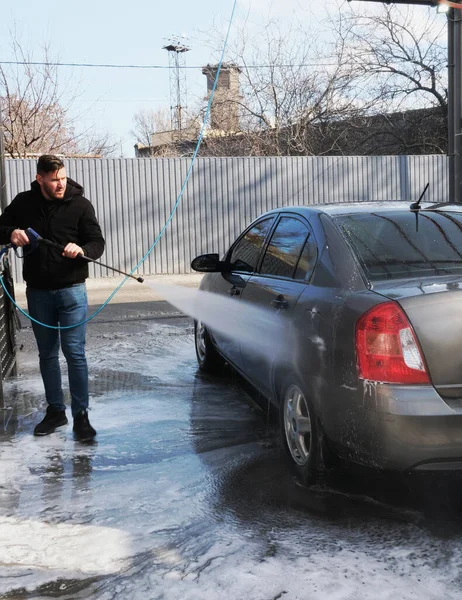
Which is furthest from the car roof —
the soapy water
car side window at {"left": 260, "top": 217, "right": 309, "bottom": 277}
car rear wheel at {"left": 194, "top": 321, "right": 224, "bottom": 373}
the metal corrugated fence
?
the metal corrugated fence

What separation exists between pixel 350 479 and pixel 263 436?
971 mm

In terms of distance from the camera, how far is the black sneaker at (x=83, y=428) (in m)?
4.67

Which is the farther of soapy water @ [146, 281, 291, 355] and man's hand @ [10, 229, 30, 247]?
man's hand @ [10, 229, 30, 247]

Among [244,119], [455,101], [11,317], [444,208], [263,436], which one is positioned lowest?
[263,436]

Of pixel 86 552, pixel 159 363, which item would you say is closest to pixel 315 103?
pixel 159 363

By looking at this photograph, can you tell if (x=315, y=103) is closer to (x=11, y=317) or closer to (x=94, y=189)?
(x=94, y=189)

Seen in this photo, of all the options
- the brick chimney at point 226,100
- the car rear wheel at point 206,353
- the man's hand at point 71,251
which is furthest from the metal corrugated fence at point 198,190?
the brick chimney at point 226,100

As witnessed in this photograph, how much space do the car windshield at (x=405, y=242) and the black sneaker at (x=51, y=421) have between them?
239 centimetres

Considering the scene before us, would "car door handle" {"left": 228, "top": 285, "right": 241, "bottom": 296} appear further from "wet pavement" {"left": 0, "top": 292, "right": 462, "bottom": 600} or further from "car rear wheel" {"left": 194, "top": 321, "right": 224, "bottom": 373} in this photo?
"car rear wheel" {"left": 194, "top": 321, "right": 224, "bottom": 373}

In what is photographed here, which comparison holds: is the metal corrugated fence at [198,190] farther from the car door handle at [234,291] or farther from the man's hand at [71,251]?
the man's hand at [71,251]

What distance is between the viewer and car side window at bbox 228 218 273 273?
500cm

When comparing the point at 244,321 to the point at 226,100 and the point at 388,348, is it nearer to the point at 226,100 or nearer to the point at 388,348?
the point at 388,348

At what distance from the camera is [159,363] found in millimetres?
7020

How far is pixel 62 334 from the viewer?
15.6 ft
